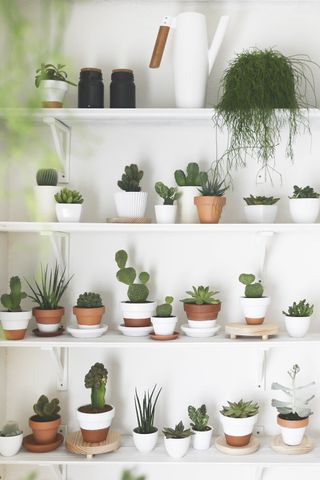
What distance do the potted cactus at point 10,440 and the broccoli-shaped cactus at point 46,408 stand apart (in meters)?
0.07

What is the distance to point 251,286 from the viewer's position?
1444mm

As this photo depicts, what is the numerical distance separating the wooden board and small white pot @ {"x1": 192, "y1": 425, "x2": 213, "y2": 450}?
0.93 ft

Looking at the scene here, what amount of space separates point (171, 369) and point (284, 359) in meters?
0.34

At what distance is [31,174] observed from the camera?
1.54 meters

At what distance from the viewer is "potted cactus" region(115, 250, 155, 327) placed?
4.70ft

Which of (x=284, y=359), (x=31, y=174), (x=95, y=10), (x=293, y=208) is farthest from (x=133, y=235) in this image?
(x=95, y=10)

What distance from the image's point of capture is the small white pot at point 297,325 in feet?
4.64

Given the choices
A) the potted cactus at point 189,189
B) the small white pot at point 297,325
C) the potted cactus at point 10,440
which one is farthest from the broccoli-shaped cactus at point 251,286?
the potted cactus at point 10,440

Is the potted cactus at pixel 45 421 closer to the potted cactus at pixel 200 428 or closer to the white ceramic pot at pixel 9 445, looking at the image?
the white ceramic pot at pixel 9 445

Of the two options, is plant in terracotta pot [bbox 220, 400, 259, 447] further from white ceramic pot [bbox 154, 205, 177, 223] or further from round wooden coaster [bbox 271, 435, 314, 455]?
white ceramic pot [bbox 154, 205, 177, 223]

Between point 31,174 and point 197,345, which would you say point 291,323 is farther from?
point 31,174

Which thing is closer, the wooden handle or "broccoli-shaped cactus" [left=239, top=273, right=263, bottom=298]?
the wooden handle

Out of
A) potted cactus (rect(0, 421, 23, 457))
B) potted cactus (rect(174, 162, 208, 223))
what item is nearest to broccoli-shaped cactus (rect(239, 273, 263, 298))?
potted cactus (rect(174, 162, 208, 223))

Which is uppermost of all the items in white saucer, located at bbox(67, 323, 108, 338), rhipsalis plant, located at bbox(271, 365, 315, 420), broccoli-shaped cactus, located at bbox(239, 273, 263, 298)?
broccoli-shaped cactus, located at bbox(239, 273, 263, 298)
